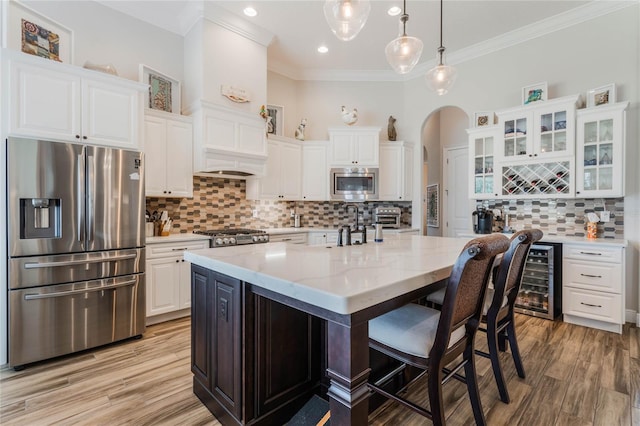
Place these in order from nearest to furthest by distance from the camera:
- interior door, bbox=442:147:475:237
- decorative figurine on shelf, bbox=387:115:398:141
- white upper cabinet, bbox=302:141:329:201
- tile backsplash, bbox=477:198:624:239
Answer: tile backsplash, bbox=477:198:624:239
white upper cabinet, bbox=302:141:329:201
decorative figurine on shelf, bbox=387:115:398:141
interior door, bbox=442:147:475:237

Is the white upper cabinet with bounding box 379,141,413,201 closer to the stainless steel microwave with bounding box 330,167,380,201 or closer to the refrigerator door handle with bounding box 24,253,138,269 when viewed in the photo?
the stainless steel microwave with bounding box 330,167,380,201

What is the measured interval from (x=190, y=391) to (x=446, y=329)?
67.8 inches

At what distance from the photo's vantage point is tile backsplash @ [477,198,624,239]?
3341 millimetres

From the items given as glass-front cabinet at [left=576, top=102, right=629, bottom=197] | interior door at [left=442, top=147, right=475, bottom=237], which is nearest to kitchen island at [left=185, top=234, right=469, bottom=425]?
glass-front cabinet at [left=576, top=102, right=629, bottom=197]

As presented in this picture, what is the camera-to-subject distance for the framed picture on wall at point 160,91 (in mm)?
3436

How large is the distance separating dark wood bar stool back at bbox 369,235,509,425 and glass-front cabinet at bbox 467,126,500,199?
9.63 ft

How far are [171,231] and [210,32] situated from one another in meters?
2.40

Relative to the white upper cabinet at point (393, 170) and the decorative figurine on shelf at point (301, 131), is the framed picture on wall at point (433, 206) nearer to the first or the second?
the white upper cabinet at point (393, 170)

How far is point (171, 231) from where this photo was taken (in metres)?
3.71

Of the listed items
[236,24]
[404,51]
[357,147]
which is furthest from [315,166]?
[404,51]

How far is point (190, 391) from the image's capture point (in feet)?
6.72

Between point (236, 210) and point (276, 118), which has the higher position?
point (276, 118)

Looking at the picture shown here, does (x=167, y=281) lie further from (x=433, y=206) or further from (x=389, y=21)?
(x=433, y=206)

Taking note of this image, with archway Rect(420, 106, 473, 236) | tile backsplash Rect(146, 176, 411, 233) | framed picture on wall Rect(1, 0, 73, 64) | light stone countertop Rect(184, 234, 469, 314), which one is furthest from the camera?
archway Rect(420, 106, 473, 236)
